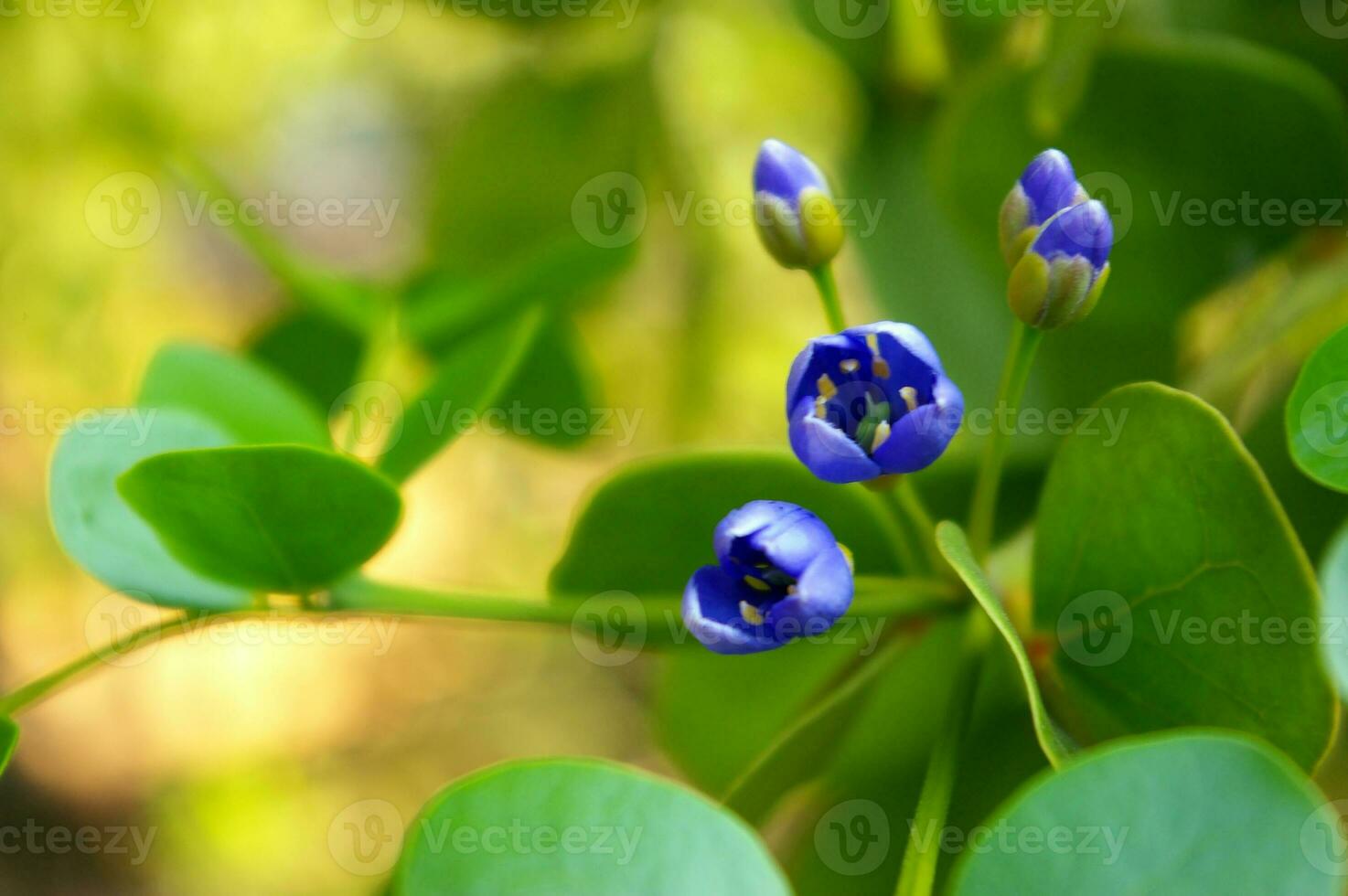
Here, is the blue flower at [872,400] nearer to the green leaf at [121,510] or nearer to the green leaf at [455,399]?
the green leaf at [455,399]

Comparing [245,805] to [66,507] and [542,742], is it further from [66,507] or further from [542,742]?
[66,507]

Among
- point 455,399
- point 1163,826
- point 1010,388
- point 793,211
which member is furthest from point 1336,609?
point 455,399

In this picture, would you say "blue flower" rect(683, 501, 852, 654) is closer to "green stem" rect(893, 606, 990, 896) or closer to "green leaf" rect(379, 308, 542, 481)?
"green stem" rect(893, 606, 990, 896)

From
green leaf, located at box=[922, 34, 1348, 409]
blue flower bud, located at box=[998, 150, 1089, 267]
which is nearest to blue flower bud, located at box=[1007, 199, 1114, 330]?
blue flower bud, located at box=[998, 150, 1089, 267]

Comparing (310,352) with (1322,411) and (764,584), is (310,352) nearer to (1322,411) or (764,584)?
→ (764,584)

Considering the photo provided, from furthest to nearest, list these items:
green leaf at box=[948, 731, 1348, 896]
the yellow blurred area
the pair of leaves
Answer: the yellow blurred area
the pair of leaves
green leaf at box=[948, 731, 1348, 896]

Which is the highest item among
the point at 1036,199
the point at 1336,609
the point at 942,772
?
the point at 1036,199
